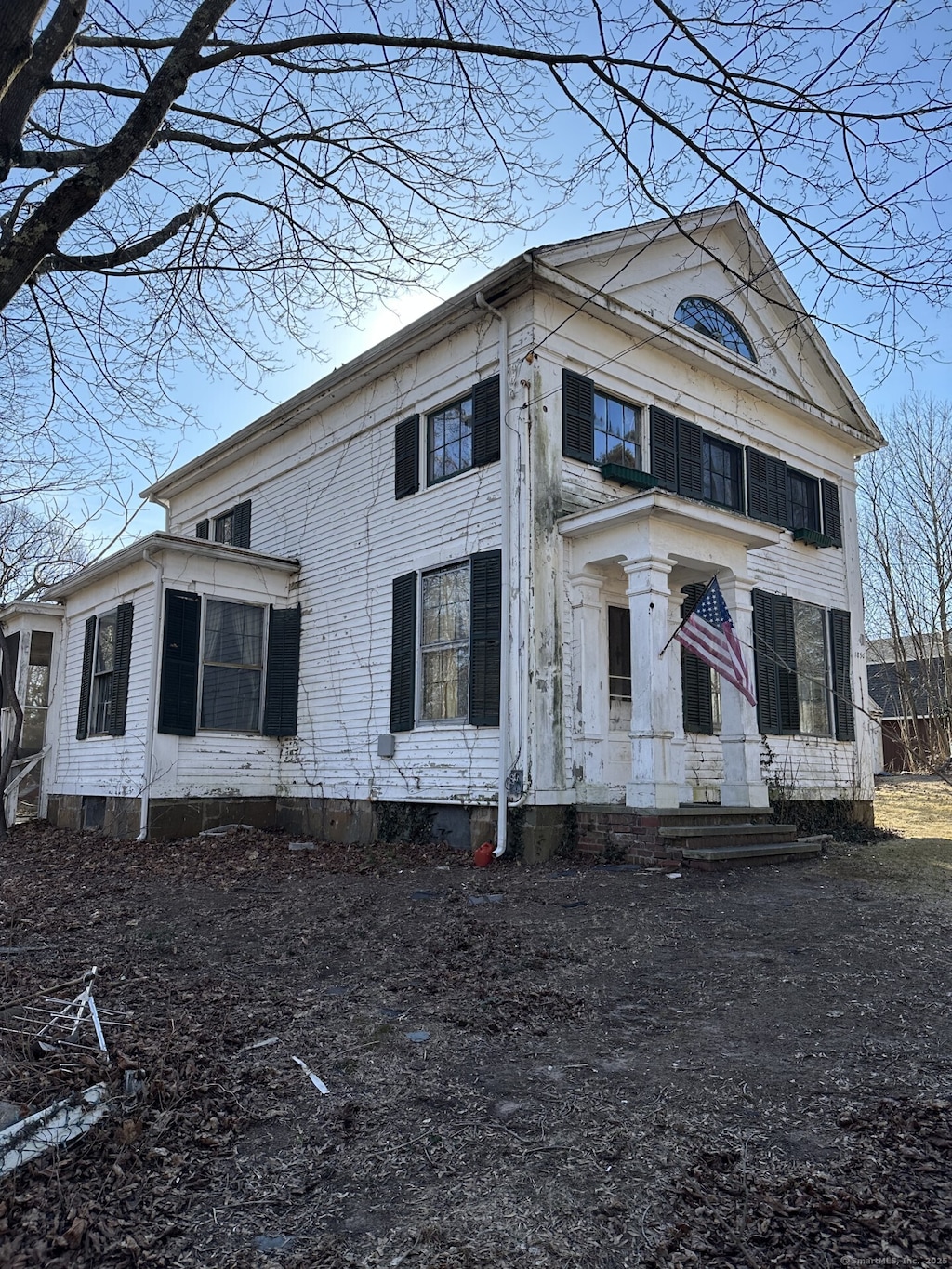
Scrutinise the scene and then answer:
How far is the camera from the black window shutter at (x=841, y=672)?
12.7m

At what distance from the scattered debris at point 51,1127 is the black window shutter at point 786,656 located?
10.2m

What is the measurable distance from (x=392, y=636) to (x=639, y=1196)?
333 inches

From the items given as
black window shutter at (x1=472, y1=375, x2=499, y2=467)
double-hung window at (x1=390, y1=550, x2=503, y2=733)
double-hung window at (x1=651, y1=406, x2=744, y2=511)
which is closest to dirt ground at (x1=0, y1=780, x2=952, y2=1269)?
double-hung window at (x1=390, y1=550, x2=503, y2=733)

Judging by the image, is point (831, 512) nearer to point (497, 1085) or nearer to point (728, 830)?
point (728, 830)

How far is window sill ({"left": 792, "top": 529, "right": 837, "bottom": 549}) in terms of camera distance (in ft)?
40.8

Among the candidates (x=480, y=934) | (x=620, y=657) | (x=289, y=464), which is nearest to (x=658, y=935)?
(x=480, y=934)

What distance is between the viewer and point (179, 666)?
11250 millimetres

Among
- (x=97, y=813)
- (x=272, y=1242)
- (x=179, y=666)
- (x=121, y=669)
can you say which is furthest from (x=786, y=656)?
(x=272, y=1242)

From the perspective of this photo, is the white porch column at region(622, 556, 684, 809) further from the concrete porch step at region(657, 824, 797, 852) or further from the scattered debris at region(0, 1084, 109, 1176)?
the scattered debris at region(0, 1084, 109, 1176)

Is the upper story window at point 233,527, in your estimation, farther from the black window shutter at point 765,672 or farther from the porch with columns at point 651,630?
the black window shutter at point 765,672

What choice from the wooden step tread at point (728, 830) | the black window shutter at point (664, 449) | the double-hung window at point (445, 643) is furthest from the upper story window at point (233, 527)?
the wooden step tread at point (728, 830)

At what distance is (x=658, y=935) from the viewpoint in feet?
18.9

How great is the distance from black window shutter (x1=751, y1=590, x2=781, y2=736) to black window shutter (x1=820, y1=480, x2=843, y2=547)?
7.46 feet

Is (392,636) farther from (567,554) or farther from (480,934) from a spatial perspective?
(480,934)
